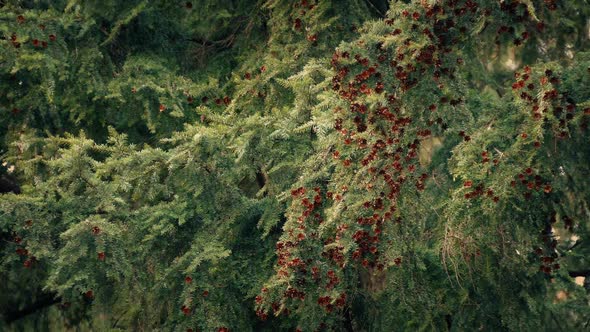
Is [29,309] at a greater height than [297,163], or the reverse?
[297,163]

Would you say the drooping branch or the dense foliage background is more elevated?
the dense foliage background

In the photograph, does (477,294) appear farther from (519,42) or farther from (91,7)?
(91,7)

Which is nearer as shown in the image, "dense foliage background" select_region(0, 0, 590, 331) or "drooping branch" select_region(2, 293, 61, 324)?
"dense foliage background" select_region(0, 0, 590, 331)

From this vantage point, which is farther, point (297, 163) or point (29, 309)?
point (29, 309)

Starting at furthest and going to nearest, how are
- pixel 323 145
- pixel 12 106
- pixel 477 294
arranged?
1. pixel 12 106
2. pixel 477 294
3. pixel 323 145

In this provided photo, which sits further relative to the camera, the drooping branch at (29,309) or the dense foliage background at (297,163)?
the drooping branch at (29,309)

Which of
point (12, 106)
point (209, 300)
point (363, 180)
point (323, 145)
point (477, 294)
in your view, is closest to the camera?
point (363, 180)

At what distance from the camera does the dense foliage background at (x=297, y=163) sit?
675 centimetres

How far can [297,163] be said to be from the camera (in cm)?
750

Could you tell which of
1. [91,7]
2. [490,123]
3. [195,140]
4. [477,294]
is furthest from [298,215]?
[91,7]

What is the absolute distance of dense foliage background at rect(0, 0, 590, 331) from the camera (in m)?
6.75

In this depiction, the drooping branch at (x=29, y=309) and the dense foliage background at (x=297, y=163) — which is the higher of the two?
the dense foliage background at (x=297, y=163)

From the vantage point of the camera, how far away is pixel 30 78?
9477mm

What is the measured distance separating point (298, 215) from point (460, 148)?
122 cm
